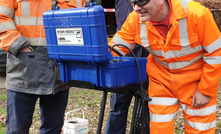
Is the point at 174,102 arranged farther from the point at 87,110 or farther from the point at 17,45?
the point at 87,110

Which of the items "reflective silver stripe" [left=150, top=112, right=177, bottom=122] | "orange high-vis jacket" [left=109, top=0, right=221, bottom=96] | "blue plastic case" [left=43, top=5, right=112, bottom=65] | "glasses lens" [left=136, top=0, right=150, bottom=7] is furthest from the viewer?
"reflective silver stripe" [left=150, top=112, right=177, bottom=122]

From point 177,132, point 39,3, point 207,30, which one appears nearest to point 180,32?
point 207,30

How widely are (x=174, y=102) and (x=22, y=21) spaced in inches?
64.5

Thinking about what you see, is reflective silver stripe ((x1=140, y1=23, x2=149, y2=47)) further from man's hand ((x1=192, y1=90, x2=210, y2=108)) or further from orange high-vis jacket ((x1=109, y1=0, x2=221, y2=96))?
man's hand ((x1=192, y1=90, x2=210, y2=108))

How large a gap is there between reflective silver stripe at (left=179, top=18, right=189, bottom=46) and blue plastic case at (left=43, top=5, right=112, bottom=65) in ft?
2.46

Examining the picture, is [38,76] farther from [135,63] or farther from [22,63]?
[135,63]

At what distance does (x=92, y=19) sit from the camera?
6.30ft

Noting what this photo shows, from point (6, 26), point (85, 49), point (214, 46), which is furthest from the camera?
point (6, 26)

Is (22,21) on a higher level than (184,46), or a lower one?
higher

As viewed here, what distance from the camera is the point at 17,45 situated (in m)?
2.66

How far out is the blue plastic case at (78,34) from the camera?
6.35 ft

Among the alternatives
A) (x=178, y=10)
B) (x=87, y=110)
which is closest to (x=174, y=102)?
(x=178, y=10)

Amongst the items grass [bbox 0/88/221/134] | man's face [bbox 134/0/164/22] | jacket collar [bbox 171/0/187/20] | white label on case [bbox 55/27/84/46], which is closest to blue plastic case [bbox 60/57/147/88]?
white label on case [bbox 55/27/84/46]

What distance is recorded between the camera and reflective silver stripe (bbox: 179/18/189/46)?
249 centimetres
